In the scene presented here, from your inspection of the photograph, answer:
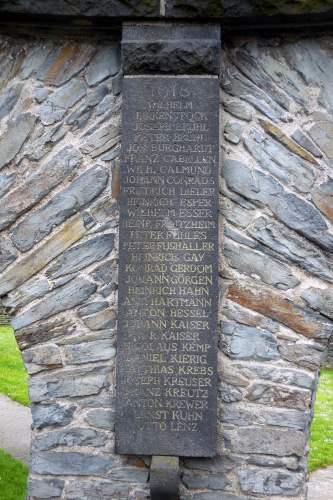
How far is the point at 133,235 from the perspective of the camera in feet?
11.0

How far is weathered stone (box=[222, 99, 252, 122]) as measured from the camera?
3461 millimetres

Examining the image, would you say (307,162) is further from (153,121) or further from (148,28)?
(148,28)

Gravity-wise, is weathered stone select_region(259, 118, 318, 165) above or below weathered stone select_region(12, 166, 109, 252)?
above

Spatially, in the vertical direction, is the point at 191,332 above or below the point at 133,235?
below

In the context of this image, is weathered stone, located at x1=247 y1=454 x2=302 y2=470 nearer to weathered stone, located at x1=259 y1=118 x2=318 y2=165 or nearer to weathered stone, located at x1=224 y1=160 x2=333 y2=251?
weathered stone, located at x1=224 y1=160 x2=333 y2=251

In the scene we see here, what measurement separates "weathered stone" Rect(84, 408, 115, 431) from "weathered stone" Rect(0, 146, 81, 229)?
124 centimetres

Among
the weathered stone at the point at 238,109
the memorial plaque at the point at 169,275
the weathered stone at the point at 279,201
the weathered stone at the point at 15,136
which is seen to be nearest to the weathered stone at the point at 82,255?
the memorial plaque at the point at 169,275

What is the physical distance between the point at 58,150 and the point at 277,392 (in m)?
1.93

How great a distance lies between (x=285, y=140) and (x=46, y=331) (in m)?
1.81

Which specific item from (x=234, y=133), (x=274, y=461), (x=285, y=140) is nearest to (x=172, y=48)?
(x=234, y=133)

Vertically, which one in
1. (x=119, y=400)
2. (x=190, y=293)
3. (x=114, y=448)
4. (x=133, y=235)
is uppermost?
(x=133, y=235)

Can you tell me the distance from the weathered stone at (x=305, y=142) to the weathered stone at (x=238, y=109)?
11.3 inches

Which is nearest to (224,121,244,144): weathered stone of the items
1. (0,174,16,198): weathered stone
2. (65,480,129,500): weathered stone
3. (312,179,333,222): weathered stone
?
(312,179,333,222): weathered stone

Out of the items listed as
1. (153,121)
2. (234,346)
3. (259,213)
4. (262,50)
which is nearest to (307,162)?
(259,213)
